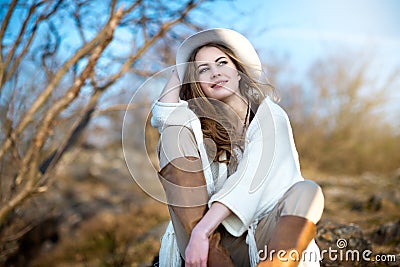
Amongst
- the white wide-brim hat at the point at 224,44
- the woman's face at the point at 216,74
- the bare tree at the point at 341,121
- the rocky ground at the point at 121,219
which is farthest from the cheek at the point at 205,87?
the bare tree at the point at 341,121

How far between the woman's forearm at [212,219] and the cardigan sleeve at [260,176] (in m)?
0.02

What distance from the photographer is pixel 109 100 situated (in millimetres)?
4289

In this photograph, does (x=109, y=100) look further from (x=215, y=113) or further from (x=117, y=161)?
(x=117, y=161)

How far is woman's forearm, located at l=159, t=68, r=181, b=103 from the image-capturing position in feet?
6.87

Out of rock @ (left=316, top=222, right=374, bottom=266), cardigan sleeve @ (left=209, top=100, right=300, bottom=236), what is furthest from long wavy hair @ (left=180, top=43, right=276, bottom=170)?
rock @ (left=316, top=222, right=374, bottom=266)

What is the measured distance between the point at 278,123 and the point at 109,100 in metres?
2.56

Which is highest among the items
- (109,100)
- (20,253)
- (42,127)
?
(42,127)

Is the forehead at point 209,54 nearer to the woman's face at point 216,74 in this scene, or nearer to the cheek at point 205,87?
the woman's face at point 216,74

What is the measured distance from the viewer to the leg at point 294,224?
167 centimetres

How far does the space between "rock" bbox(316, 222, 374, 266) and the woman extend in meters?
0.90

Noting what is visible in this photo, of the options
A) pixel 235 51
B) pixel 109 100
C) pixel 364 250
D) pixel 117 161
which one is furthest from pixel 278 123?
pixel 117 161

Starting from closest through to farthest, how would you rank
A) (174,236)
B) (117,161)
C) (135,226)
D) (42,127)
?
(174,236)
(42,127)
(135,226)
(117,161)

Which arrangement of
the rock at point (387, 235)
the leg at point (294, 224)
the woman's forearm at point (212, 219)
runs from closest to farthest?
1. the leg at point (294, 224)
2. the woman's forearm at point (212, 219)
3. the rock at point (387, 235)

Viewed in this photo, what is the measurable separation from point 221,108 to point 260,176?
1.31 feet
